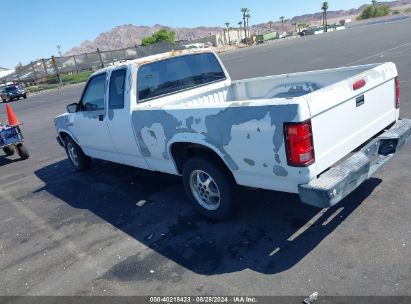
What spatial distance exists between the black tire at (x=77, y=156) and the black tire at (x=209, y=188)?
353 cm

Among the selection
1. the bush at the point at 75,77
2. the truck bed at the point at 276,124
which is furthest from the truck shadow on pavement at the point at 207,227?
the bush at the point at 75,77

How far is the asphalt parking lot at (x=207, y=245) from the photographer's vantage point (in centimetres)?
334

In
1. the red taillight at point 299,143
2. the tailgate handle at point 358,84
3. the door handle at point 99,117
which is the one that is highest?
the tailgate handle at point 358,84

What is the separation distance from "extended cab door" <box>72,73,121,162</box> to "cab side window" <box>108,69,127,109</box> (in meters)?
0.26

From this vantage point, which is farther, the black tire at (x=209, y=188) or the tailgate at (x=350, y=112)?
the black tire at (x=209, y=188)

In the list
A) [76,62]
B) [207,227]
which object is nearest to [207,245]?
[207,227]

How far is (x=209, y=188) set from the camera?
4.53 meters

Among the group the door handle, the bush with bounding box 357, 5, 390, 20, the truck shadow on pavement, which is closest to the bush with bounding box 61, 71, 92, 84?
the door handle

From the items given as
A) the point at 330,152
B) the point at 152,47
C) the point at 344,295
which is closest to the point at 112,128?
the point at 330,152

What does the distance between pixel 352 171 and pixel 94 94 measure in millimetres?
4313

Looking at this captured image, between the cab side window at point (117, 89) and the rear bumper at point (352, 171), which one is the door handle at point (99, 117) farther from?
the rear bumper at point (352, 171)

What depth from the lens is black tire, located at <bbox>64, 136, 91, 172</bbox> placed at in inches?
293

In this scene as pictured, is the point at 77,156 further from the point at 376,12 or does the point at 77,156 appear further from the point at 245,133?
the point at 376,12

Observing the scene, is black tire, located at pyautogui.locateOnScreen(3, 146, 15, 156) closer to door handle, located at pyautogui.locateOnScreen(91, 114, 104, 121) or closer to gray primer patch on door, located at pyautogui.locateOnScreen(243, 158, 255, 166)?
door handle, located at pyautogui.locateOnScreen(91, 114, 104, 121)
